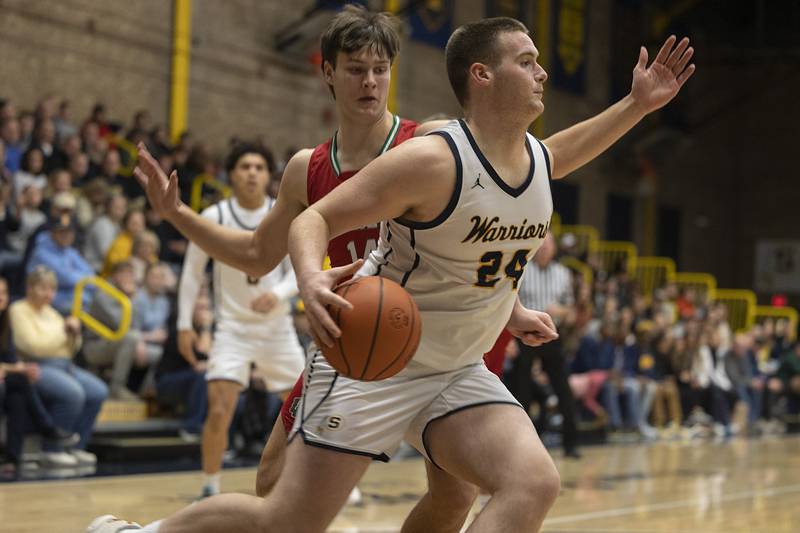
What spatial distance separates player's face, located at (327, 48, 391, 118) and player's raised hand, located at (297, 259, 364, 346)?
3.75 ft

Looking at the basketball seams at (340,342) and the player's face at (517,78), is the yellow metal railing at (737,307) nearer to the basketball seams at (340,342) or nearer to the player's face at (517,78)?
the player's face at (517,78)

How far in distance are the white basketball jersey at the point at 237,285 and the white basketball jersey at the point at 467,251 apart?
324 cm

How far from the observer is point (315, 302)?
304 centimetres

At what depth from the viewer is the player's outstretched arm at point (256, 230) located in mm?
4145

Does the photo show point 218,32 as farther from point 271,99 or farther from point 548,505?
point 548,505

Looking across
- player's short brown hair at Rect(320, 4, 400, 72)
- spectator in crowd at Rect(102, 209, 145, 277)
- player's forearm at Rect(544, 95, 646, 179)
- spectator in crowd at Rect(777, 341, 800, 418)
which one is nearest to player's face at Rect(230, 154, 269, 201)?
player's short brown hair at Rect(320, 4, 400, 72)

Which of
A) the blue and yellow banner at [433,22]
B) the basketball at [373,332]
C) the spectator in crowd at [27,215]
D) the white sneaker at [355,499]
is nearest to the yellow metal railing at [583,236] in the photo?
the blue and yellow banner at [433,22]

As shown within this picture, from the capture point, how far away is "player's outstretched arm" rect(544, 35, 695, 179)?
3904 mm

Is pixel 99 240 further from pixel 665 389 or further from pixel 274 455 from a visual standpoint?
pixel 665 389

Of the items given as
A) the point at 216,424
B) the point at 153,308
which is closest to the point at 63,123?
the point at 153,308

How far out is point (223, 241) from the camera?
4.17 meters

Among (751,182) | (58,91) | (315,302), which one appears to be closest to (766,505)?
(315,302)

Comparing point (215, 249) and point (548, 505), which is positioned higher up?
point (215, 249)

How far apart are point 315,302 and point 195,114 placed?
13.6m
